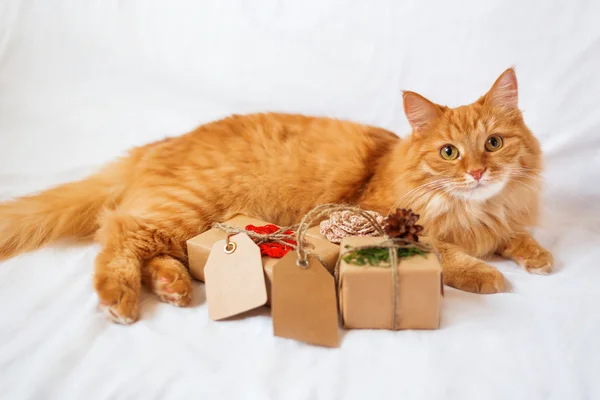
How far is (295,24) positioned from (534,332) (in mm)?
2103

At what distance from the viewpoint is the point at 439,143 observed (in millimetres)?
1812

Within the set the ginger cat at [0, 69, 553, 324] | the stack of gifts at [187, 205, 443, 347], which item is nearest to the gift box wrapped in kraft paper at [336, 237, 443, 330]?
the stack of gifts at [187, 205, 443, 347]

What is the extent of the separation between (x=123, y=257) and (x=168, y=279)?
→ 0.17m

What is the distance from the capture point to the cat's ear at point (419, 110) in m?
1.82

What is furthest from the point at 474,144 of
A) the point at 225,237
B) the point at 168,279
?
the point at 168,279

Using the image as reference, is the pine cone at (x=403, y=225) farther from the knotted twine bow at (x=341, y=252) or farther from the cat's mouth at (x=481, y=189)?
the cat's mouth at (x=481, y=189)

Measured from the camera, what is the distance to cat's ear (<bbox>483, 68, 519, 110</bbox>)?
70.9 inches

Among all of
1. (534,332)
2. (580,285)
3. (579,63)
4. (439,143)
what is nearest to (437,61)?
(579,63)

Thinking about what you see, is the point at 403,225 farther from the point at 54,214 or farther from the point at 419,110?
the point at 54,214

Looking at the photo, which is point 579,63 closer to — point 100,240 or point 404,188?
point 404,188

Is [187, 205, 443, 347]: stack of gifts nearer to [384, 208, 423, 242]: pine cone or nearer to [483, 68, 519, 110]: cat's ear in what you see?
A: [384, 208, 423, 242]: pine cone

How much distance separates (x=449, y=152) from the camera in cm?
180

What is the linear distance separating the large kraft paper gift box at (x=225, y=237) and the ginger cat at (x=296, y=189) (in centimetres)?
6

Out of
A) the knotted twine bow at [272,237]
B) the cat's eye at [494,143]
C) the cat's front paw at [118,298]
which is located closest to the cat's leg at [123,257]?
the cat's front paw at [118,298]
